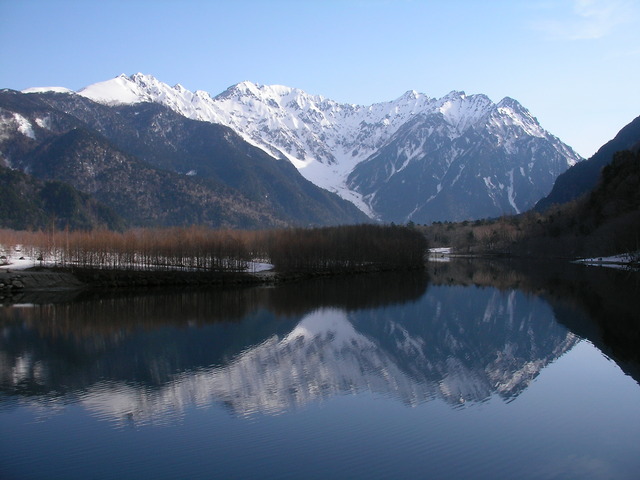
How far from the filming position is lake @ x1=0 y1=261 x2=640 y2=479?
16.2 meters

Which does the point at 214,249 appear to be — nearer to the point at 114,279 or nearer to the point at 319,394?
the point at 114,279

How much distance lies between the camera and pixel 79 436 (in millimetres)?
17922

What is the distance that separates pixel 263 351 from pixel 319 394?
9.09m

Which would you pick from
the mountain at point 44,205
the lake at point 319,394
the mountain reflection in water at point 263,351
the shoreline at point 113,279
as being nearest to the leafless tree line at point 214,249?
the shoreline at point 113,279

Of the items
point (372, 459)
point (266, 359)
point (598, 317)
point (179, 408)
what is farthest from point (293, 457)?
point (598, 317)

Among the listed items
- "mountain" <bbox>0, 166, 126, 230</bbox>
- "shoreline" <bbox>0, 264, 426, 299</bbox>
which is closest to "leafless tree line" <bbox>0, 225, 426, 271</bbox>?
"shoreline" <bbox>0, 264, 426, 299</bbox>

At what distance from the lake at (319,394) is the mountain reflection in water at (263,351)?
0.13m

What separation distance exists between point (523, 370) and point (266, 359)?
12.1 m

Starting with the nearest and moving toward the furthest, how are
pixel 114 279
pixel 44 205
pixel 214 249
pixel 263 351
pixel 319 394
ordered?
pixel 319 394 < pixel 263 351 < pixel 114 279 < pixel 214 249 < pixel 44 205

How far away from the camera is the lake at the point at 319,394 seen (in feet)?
53.3

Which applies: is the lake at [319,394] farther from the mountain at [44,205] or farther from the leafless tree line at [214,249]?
the mountain at [44,205]

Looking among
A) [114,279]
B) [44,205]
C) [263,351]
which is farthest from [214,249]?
[44,205]

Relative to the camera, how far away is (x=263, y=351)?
3177cm

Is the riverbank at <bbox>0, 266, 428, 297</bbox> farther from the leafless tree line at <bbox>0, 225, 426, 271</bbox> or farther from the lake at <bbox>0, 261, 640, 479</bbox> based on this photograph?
the lake at <bbox>0, 261, 640, 479</bbox>
